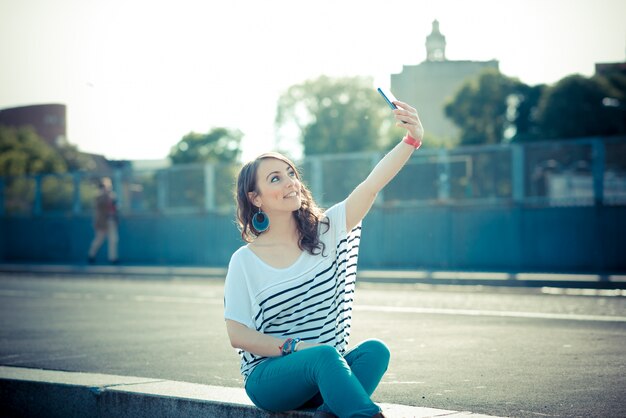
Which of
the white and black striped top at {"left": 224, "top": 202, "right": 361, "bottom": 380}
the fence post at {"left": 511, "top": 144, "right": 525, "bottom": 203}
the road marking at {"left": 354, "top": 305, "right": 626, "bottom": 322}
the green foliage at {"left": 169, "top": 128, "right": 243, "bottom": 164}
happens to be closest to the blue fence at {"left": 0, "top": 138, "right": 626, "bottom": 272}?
the fence post at {"left": 511, "top": 144, "right": 525, "bottom": 203}

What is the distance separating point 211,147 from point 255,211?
3828 inches

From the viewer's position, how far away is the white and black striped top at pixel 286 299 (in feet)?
13.9

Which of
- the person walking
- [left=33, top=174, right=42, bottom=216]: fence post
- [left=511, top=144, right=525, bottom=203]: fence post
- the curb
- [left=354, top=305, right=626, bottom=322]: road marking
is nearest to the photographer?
[left=354, top=305, right=626, bottom=322]: road marking

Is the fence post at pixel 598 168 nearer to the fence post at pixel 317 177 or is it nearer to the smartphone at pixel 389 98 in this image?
the fence post at pixel 317 177

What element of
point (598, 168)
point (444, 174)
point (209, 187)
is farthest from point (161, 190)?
point (598, 168)

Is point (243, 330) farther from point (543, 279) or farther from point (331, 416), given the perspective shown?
point (543, 279)

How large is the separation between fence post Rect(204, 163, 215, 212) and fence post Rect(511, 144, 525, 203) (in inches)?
301

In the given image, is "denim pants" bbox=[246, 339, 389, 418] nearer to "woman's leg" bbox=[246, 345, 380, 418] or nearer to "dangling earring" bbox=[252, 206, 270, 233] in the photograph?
"woman's leg" bbox=[246, 345, 380, 418]

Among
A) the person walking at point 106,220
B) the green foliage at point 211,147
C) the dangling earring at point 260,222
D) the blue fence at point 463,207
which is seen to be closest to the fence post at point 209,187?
the blue fence at point 463,207

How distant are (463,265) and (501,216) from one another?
1296mm

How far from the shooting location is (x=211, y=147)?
101m

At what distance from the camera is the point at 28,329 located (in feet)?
32.6

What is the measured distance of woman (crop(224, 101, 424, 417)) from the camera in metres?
4.13

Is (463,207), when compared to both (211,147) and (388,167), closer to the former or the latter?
(388,167)
